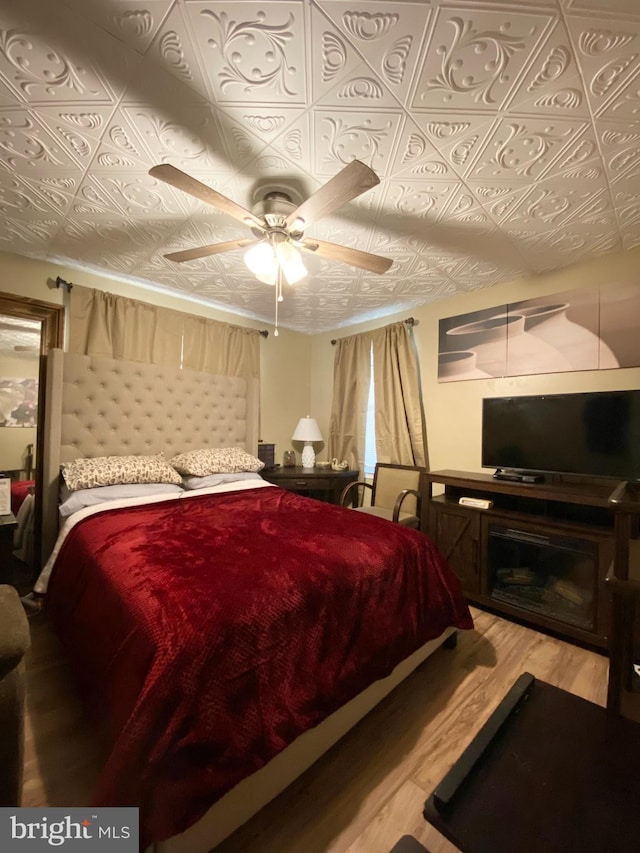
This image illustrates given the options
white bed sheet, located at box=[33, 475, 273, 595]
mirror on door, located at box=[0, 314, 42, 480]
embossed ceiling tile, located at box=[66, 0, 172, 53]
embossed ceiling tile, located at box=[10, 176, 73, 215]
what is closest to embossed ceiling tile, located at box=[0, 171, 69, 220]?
embossed ceiling tile, located at box=[10, 176, 73, 215]

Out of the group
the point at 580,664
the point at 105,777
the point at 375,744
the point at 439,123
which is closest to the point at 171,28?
the point at 439,123

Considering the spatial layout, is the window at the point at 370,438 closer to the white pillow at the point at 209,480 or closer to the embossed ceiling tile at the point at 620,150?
the white pillow at the point at 209,480

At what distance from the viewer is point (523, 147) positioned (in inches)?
59.8

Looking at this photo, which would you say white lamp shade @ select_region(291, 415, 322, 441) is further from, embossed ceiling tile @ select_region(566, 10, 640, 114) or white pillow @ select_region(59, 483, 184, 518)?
embossed ceiling tile @ select_region(566, 10, 640, 114)

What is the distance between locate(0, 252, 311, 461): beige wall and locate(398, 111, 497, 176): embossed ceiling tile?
2.59 metres

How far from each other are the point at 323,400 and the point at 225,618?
11.7 feet

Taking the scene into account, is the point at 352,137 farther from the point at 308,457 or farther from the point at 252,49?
the point at 308,457

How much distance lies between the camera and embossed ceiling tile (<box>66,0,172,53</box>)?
103cm

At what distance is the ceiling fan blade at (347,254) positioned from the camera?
1842 mm

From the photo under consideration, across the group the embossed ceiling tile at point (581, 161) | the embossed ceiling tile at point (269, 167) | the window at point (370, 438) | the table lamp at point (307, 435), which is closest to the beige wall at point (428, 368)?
the table lamp at point (307, 435)

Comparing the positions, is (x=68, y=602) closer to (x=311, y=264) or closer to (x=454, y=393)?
(x=311, y=264)

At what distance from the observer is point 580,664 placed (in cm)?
195

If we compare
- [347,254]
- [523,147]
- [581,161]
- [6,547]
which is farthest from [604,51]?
[6,547]

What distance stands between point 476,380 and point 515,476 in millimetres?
948
